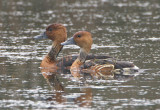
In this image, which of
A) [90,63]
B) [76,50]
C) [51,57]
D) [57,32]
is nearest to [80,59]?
[90,63]

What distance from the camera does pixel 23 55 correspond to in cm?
1781

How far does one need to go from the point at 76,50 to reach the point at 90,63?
408 cm

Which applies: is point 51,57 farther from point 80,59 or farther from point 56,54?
point 80,59

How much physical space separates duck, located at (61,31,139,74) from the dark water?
606 mm

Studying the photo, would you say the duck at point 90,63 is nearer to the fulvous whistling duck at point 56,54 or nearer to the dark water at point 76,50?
the fulvous whistling duck at point 56,54

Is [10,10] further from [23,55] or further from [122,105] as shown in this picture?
[122,105]

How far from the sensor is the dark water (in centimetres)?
1105

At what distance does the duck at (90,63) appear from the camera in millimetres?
14516

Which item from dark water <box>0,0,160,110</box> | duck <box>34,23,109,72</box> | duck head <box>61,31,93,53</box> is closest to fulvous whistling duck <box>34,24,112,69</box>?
duck <box>34,23,109,72</box>

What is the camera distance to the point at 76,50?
18984 millimetres

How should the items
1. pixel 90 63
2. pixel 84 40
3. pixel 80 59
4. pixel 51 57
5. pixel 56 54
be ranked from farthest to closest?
pixel 56 54 < pixel 51 57 < pixel 84 40 < pixel 80 59 < pixel 90 63

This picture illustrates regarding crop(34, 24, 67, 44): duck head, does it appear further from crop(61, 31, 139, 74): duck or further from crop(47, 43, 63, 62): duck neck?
crop(61, 31, 139, 74): duck

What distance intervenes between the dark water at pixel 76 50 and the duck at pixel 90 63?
23.9 inches

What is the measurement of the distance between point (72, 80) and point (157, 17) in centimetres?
1620
